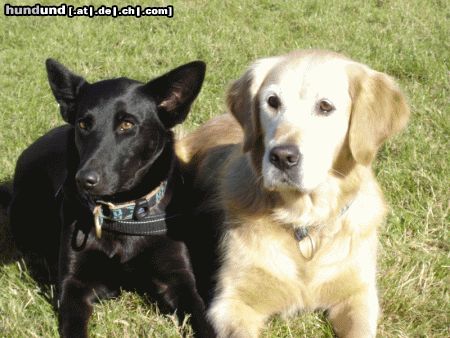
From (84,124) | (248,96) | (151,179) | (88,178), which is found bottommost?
(151,179)

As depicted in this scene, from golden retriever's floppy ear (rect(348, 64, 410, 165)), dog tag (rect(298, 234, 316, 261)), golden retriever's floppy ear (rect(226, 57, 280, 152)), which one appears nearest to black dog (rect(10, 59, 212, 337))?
golden retriever's floppy ear (rect(226, 57, 280, 152))

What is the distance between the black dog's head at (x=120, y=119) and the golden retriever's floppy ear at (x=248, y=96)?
0.73ft

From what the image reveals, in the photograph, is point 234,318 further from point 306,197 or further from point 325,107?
point 325,107

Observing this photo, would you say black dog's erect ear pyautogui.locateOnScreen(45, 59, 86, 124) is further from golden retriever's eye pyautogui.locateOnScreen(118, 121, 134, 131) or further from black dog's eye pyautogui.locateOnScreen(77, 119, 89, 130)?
golden retriever's eye pyautogui.locateOnScreen(118, 121, 134, 131)

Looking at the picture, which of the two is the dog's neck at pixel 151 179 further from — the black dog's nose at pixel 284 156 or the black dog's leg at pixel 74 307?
the black dog's nose at pixel 284 156

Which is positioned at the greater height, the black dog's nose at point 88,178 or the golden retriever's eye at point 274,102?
the golden retriever's eye at point 274,102

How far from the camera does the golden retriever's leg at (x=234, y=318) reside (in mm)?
3008

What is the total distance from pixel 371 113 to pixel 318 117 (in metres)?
0.27

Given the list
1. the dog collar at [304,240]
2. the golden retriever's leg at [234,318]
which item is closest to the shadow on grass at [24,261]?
the golden retriever's leg at [234,318]

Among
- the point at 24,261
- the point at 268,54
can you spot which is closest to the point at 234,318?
the point at 24,261

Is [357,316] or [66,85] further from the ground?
[66,85]

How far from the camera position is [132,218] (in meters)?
3.27

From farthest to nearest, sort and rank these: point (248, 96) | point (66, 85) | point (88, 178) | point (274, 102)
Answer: point (66, 85), point (248, 96), point (274, 102), point (88, 178)

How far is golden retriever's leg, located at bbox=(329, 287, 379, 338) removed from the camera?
3000 mm
